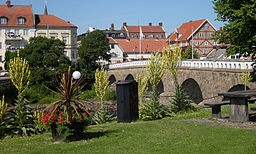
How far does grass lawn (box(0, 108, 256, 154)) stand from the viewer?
8.95 m

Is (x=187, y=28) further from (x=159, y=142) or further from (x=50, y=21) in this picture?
(x=159, y=142)

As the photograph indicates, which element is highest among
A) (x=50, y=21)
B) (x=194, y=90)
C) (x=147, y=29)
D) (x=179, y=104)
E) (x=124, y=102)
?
(x=147, y=29)

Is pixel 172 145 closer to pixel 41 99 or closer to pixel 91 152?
pixel 91 152

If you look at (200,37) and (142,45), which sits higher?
(200,37)

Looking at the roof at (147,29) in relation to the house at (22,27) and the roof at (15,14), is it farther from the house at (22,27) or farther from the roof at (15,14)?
the roof at (15,14)

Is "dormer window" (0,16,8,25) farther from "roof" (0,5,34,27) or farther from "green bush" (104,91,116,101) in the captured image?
"green bush" (104,91,116,101)

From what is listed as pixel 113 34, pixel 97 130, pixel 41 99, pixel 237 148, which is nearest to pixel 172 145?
pixel 237 148

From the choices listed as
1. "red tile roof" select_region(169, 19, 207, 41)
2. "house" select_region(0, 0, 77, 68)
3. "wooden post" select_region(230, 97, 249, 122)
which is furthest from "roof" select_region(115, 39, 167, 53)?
"wooden post" select_region(230, 97, 249, 122)

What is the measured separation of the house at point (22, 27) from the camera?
65.5 m

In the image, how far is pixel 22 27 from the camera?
66188mm

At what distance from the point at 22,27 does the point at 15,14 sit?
9.46 feet

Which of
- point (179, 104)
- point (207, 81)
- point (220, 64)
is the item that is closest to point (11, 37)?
point (207, 81)

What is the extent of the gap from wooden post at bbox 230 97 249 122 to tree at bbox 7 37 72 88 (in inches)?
1403

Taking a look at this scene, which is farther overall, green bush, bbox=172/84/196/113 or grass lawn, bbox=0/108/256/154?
green bush, bbox=172/84/196/113
